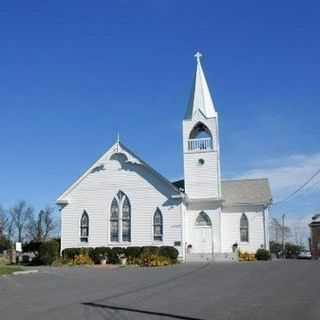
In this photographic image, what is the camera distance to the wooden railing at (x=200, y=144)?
150 feet

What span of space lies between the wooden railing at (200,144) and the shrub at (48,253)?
13558mm

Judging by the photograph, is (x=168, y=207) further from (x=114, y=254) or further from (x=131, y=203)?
(x=114, y=254)

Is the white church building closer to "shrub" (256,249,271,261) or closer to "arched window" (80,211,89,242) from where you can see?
"arched window" (80,211,89,242)

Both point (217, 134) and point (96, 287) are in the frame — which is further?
point (217, 134)

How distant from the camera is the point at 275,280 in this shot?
21375 millimetres

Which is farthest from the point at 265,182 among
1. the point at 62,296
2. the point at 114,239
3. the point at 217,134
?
the point at 62,296

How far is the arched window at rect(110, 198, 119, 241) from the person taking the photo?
4362 centimetres

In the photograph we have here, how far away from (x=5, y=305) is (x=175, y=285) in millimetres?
7257

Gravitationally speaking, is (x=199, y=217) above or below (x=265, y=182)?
below

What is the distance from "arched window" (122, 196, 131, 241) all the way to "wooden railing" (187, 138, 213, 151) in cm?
711

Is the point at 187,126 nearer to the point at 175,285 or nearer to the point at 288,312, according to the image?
the point at 175,285

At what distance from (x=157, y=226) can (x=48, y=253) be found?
848 cm

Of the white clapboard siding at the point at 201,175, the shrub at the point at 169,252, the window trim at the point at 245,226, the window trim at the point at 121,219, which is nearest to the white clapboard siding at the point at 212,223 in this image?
the white clapboard siding at the point at 201,175

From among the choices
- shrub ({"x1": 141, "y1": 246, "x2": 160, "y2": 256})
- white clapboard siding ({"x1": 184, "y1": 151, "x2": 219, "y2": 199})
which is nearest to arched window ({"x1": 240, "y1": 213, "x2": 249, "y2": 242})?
white clapboard siding ({"x1": 184, "y1": 151, "x2": 219, "y2": 199})
